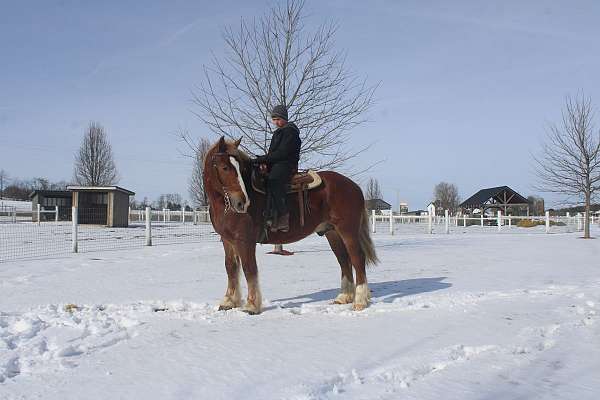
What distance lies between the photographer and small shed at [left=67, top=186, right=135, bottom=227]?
98.9 feet

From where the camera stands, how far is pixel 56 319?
469 cm

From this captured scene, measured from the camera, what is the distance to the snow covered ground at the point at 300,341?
295 cm

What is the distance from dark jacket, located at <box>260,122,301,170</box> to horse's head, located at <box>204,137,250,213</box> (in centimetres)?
43

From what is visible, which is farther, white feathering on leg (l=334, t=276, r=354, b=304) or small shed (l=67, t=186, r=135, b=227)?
small shed (l=67, t=186, r=135, b=227)

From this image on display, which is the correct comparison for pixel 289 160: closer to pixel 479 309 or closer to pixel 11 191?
pixel 479 309

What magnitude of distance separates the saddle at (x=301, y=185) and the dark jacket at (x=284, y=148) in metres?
0.17

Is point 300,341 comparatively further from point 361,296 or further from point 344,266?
point 344,266

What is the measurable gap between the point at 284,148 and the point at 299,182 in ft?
1.49

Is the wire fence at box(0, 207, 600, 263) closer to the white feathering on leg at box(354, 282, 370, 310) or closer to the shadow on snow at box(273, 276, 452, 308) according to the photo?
the shadow on snow at box(273, 276, 452, 308)

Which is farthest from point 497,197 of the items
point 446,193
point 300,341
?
point 300,341

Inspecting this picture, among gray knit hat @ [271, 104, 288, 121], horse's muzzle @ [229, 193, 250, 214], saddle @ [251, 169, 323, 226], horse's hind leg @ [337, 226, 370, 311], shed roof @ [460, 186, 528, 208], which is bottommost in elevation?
horse's hind leg @ [337, 226, 370, 311]

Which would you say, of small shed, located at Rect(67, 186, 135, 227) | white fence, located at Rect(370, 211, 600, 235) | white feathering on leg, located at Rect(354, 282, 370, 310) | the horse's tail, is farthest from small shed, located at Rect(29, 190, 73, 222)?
white feathering on leg, located at Rect(354, 282, 370, 310)

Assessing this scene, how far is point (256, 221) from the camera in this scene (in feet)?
18.0

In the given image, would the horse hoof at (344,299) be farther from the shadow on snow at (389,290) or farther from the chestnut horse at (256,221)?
the shadow on snow at (389,290)
